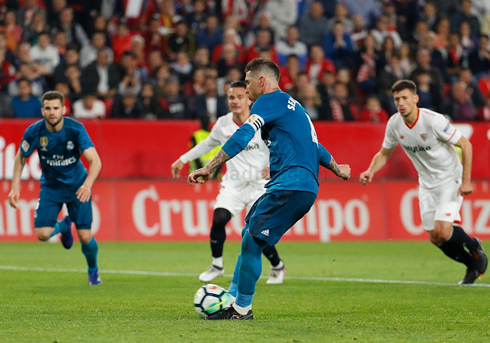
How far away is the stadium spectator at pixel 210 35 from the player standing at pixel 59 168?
1085 centimetres

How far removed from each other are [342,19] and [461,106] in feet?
13.3

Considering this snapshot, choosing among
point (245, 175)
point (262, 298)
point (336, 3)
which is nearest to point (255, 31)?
point (336, 3)

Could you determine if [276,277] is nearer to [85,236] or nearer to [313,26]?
[85,236]

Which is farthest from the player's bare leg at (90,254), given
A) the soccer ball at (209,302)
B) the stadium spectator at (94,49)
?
the stadium spectator at (94,49)

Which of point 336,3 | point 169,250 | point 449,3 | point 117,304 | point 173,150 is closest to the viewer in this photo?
point 117,304

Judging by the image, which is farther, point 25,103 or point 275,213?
point 25,103

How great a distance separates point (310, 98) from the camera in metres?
19.9

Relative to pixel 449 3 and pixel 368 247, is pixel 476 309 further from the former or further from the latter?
pixel 449 3

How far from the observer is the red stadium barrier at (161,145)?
17.9 meters

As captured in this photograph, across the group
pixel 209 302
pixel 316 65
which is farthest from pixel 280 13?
pixel 209 302

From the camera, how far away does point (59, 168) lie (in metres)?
10.8

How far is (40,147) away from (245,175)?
2706mm

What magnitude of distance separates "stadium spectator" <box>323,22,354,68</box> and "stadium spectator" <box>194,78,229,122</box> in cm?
436

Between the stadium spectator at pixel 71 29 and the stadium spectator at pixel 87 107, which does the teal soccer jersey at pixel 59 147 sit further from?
the stadium spectator at pixel 71 29
